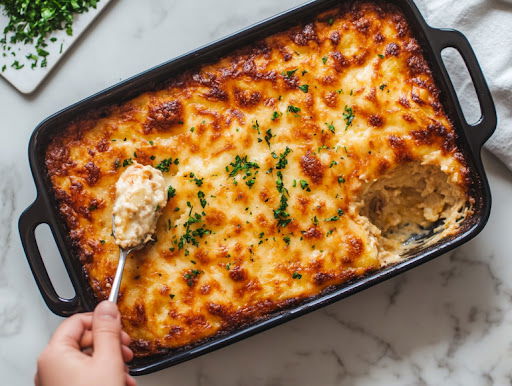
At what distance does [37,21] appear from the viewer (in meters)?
3.16

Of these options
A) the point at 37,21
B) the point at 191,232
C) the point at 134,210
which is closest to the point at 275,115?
the point at 191,232

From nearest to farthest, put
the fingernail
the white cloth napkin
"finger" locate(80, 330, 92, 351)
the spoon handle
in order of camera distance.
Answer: the fingernail < "finger" locate(80, 330, 92, 351) < the spoon handle < the white cloth napkin

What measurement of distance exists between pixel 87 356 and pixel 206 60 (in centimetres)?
145

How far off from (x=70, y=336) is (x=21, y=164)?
4.21 feet

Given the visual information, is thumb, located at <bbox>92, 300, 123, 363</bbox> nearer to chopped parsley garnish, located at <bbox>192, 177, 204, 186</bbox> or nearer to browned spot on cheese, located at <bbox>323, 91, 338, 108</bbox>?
chopped parsley garnish, located at <bbox>192, 177, 204, 186</bbox>

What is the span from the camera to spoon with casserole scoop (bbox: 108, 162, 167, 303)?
2.61m

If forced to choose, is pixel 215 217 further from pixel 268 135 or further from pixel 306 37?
pixel 306 37

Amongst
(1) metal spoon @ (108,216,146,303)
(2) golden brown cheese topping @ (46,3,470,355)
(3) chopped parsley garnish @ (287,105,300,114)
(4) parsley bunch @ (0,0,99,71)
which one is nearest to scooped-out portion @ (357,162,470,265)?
(2) golden brown cheese topping @ (46,3,470,355)

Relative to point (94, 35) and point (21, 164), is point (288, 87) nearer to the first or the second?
point (94, 35)

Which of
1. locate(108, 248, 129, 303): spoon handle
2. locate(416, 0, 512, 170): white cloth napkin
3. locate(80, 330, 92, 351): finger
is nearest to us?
locate(80, 330, 92, 351): finger

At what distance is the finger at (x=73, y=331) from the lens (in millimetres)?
2250

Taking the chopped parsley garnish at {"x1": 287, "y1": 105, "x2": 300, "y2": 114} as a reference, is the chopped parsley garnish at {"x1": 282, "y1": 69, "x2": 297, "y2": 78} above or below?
above

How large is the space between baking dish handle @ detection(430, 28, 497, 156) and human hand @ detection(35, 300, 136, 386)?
1.76m

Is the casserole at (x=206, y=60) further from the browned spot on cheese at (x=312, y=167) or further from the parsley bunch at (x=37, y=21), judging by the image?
the parsley bunch at (x=37, y=21)
